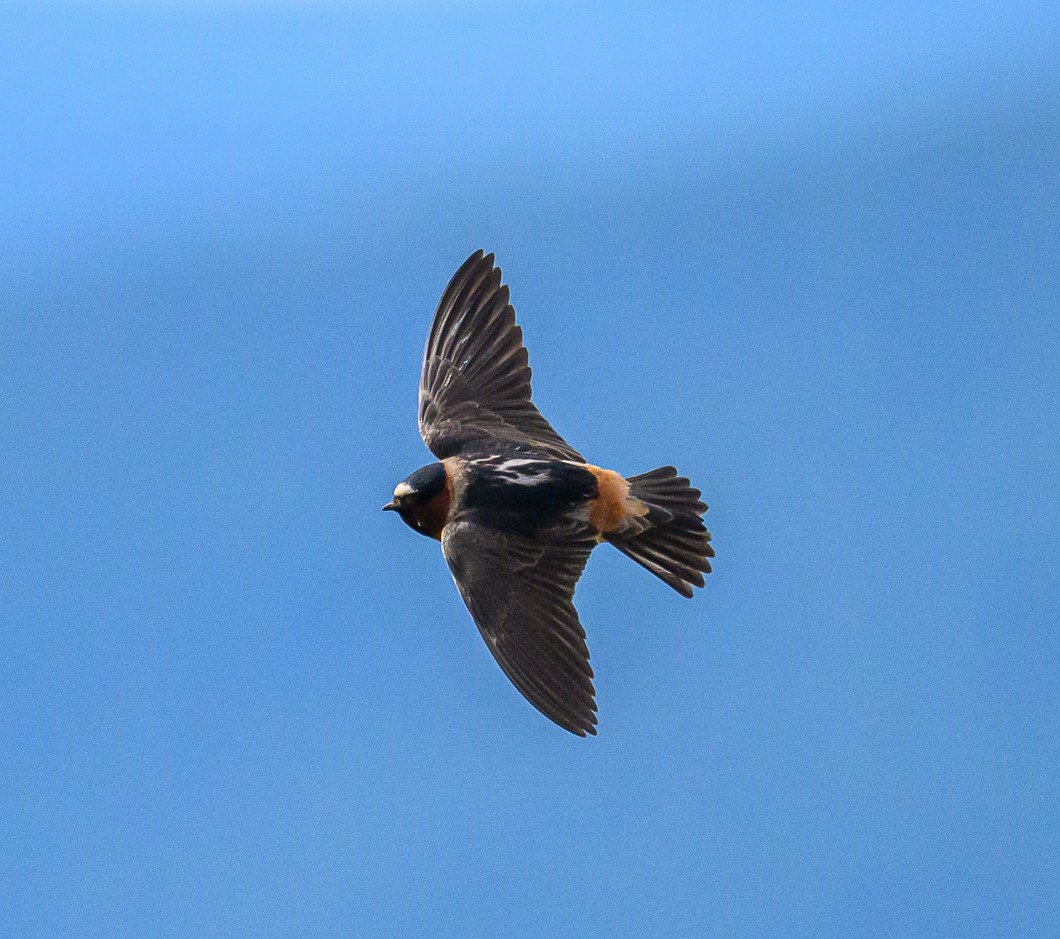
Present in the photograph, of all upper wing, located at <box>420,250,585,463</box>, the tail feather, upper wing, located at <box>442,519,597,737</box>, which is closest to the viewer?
upper wing, located at <box>442,519,597,737</box>

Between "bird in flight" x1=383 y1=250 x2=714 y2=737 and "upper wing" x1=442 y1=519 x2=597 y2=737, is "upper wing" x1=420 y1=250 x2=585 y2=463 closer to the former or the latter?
"bird in flight" x1=383 y1=250 x2=714 y2=737

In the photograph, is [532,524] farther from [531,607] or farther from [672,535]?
[672,535]

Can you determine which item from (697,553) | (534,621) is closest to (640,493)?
(697,553)

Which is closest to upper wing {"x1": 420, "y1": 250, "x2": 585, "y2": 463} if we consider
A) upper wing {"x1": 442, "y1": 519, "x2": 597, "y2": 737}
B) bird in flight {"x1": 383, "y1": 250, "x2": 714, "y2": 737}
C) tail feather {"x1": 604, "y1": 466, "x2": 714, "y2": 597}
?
bird in flight {"x1": 383, "y1": 250, "x2": 714, "y2": 737}

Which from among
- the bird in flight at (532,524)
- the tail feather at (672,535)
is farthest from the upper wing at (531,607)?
the tail feather at (672,535)

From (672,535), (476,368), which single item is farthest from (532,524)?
(476,368)

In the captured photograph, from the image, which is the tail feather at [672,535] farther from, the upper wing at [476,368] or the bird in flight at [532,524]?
the upper wing at [476,368]

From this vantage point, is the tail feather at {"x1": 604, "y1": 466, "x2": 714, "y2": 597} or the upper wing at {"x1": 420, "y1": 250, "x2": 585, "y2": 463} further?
the upper wing at {"x1": 420, "y1": 250, "x2": 585, "y2": 463}

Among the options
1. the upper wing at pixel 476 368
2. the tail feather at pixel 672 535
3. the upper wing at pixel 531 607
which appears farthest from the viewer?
the upper wing at pixel 476 368
